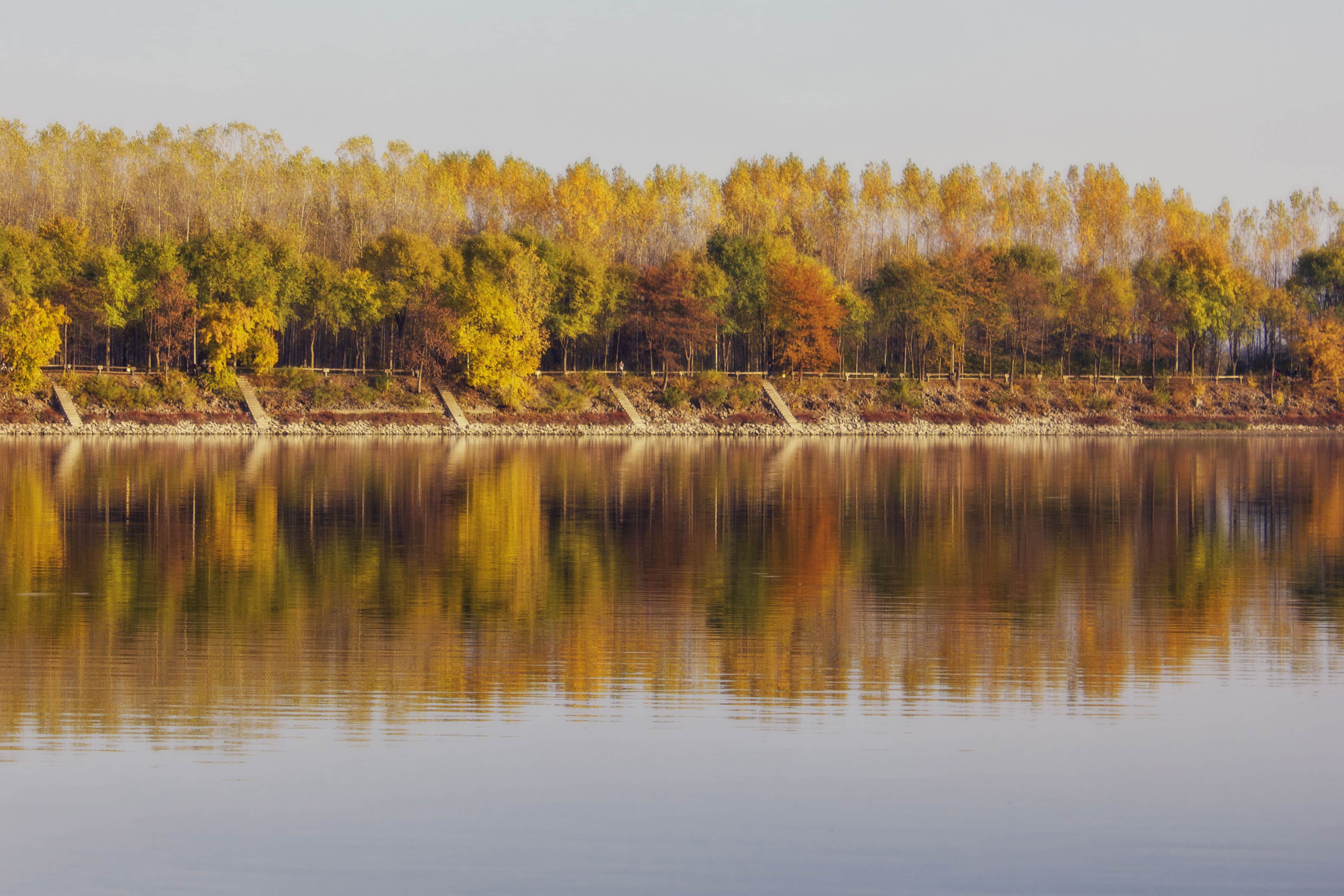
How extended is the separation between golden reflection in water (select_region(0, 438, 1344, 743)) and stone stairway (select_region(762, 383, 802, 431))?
135ft

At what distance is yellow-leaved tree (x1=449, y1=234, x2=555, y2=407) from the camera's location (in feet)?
263

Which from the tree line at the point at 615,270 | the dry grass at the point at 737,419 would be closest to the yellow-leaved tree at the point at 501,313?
the tree line at the point at 615,270

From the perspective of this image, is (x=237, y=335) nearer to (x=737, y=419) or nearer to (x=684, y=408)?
(x=684, y=408)

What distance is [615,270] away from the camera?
302 ft

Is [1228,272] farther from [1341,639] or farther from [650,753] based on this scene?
[650,753]

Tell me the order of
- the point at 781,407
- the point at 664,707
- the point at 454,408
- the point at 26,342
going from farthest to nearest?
the point at 781,407 < the point at 454,408 < the point at 26,342 < the point at 664,707

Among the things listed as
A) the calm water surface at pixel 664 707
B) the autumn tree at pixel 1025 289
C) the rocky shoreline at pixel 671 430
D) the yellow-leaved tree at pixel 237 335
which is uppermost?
the autumn tree at pixel 1025 289

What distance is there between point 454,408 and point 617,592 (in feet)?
196

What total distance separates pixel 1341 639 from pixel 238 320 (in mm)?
68828

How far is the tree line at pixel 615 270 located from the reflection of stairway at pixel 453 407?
5.63ft

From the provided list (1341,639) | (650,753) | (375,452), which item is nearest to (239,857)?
(650,753)

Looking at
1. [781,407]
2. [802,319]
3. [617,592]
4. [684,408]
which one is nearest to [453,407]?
[684,408]

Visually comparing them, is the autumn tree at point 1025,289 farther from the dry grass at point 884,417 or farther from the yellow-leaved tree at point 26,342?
the yellow-leaved tree at point 26,342

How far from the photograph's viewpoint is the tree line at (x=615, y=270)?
3155 inches
